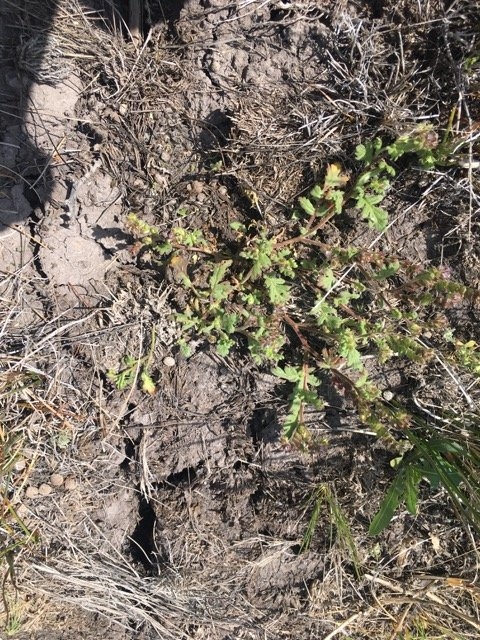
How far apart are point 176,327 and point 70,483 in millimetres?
1098

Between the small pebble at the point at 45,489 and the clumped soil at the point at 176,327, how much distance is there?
0.11 ft

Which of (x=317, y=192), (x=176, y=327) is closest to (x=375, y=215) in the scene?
(x=317, y=192)

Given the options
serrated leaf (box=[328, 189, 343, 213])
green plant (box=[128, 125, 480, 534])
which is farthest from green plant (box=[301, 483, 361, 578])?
serrated leaf (box=[328, 189, 343, 213])

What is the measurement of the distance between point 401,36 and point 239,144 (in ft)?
3.17

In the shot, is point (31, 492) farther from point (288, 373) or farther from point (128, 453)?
point (288, 373)

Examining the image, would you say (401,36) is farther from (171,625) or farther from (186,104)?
(171,625)

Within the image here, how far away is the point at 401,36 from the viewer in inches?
101

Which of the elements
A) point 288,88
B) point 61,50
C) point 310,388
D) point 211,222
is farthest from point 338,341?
point 61,50

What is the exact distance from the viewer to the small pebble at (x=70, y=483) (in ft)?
9.62

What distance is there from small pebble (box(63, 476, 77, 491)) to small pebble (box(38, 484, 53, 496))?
0.09 metres

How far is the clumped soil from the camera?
2.67m

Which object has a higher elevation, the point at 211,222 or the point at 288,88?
the point at 288,88

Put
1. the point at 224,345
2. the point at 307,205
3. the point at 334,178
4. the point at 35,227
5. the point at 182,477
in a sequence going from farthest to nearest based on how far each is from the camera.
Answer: the point at 182,477, the point at 35,227, the point at 224,345, the point at 307,205, the point at 334,178

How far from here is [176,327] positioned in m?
2.87
